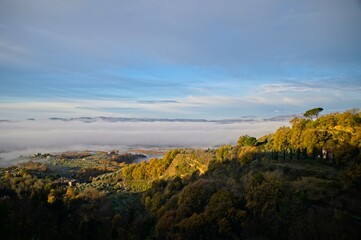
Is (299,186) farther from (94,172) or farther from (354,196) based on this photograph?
(94,172)

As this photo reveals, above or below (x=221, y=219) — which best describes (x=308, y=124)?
above

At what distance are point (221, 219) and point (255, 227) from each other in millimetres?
4439

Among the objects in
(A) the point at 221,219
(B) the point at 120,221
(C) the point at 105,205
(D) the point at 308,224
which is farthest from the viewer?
(C) the point at 105,205

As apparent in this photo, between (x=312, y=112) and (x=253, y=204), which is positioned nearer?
(x=253, y=204)

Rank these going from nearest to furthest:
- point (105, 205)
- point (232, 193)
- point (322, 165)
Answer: point (232, 193)
point (322, 165)
point (105, 205)

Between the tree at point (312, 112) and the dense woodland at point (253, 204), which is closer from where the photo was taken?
the dense woodland at point (253, 204)

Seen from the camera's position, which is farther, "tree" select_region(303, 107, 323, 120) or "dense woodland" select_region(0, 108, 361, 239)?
"tree" select_region(303, 107, 323, 120)

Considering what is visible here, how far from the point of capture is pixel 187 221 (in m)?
38.5

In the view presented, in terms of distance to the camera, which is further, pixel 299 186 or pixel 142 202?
pixel 142 202

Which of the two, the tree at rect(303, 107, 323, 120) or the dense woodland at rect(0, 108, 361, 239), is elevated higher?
the tree at rect(303, 107, 323, 120)

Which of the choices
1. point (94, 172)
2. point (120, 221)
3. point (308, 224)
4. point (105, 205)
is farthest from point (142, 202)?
point (94, 172)

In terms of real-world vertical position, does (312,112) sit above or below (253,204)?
above

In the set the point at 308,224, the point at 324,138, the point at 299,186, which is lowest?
the point at 308,224

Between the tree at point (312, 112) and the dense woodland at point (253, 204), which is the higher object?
the tree at point (312, 112)
